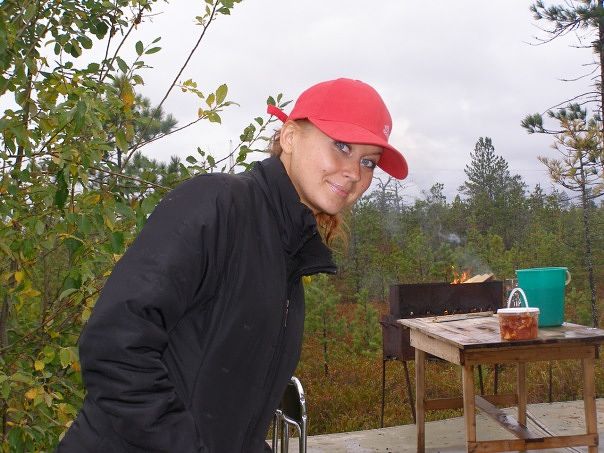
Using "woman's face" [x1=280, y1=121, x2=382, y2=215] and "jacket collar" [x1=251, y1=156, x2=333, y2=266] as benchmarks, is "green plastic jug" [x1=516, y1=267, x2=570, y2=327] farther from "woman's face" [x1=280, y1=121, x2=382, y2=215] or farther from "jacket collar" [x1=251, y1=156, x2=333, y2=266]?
"jacket collar" [x1=251, y1=156, x2=333, y2=266]

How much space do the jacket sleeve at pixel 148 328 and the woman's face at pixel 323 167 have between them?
40 centimetres

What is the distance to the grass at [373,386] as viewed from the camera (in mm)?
8141

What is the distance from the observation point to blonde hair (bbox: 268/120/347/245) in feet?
6.87

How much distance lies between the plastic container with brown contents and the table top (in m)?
0.04

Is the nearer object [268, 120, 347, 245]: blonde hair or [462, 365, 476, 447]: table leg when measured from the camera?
[268, 120, 347, 245]: blonde hair

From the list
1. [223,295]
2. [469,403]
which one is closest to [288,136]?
[223,295]

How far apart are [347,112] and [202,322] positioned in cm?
64

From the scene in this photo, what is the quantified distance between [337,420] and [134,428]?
6672 mm

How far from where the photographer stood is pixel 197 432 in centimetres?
164

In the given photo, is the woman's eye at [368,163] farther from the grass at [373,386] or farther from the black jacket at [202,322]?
the grass at [373,386]

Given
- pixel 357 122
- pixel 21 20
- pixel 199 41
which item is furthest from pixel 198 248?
pixel 21 20

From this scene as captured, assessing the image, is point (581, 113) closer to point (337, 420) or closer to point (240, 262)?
point (337, 420)

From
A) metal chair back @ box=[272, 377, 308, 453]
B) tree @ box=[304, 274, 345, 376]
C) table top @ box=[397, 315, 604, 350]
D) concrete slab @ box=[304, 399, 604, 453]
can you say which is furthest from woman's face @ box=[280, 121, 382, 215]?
tree @ box=[304, 274, 345, 376]

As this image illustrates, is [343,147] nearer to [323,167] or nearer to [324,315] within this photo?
[323,167]
